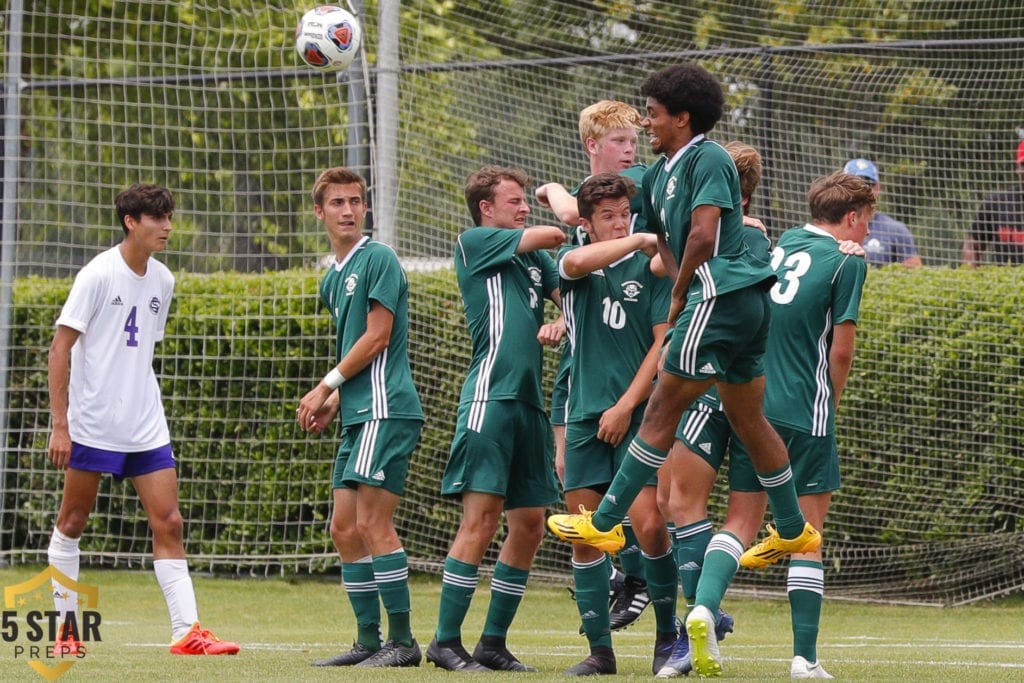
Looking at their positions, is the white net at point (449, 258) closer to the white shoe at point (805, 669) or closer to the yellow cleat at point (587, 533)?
the white shoe at point (805, 669)

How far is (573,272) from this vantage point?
20.0 feet

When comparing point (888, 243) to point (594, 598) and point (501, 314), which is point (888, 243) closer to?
point (501, 314)

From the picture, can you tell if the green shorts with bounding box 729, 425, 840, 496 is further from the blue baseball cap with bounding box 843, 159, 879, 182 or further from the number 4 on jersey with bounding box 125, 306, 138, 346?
the blue baseball cap with bounding box 843, 159, 879, 182

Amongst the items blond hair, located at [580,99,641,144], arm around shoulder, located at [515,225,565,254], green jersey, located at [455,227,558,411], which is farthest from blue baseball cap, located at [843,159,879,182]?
arm around shoulder, located at [515,225,565,254]

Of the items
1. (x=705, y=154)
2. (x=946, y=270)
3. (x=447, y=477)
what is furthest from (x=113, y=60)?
(x=705, y=154)

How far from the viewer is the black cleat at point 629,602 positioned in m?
7.38

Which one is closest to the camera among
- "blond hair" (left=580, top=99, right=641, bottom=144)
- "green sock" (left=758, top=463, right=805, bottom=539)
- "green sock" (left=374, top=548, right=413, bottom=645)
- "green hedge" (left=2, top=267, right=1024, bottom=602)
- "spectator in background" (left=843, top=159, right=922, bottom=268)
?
"green sock" (left=758, top=463, right=805, bottom=539)

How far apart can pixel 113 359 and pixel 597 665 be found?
124 inches

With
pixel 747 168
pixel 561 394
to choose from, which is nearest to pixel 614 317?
pixel 747 168

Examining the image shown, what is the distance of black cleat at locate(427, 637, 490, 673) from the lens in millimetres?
6215

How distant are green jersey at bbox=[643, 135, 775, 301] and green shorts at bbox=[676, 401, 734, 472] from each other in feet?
3.13

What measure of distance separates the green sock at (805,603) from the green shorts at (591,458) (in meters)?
0.74

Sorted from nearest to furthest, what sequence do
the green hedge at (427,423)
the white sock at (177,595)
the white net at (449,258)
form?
the white sock at (177,595) → the green hedge at (427,423) → the white net at (449,258)

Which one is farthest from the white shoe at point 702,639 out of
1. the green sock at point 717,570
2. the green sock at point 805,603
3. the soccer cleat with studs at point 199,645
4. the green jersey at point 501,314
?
the soccer cleat with studs at point 199,645
